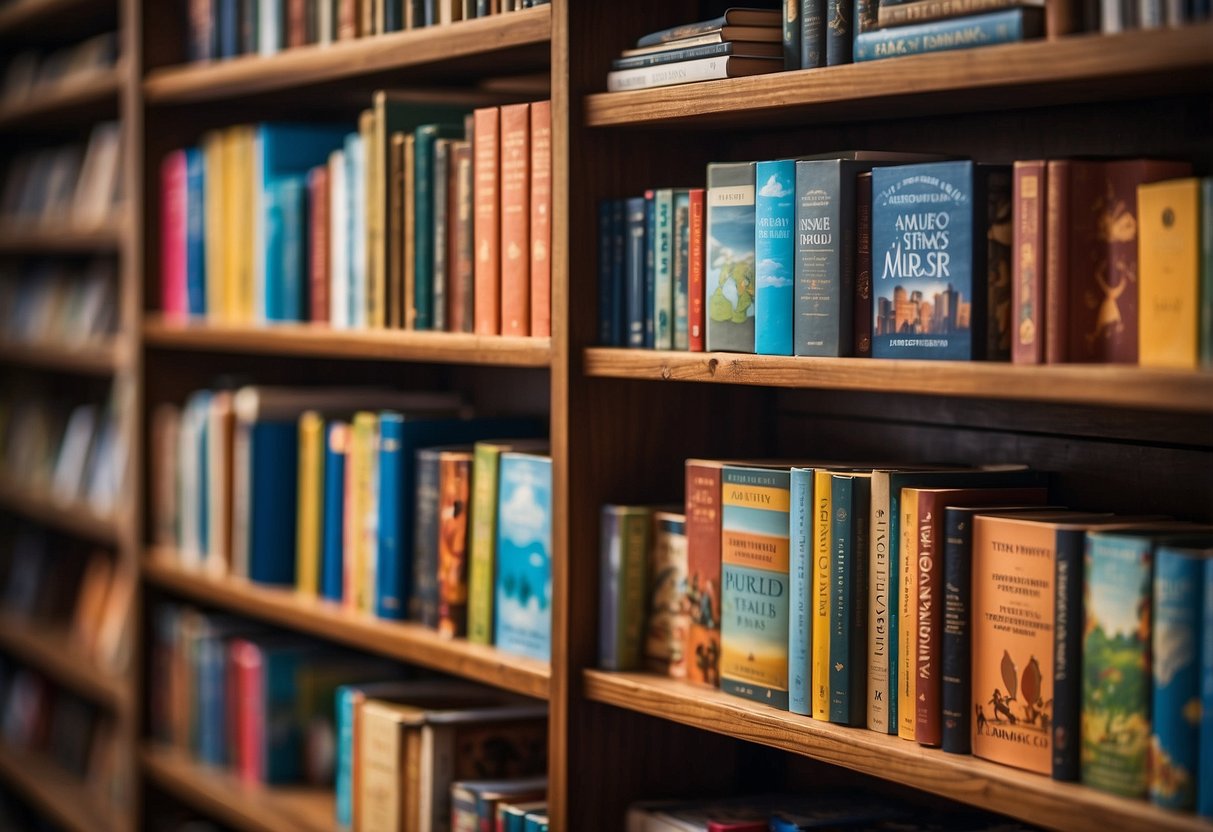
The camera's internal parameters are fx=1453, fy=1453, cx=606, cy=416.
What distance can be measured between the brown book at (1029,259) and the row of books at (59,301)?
7.78 ft

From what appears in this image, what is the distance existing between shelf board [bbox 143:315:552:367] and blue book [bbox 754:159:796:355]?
320 millimetres

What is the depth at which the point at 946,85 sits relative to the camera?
4.37 feet

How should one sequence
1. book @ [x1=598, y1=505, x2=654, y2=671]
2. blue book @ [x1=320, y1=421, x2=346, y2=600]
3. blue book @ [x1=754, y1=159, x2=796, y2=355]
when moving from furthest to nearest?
1. blue book @ [x1=320, y1=421, x2=346, y2=600]
2. book @ [x1=598, y1=505, x2=654, y2=671]
3. blue book @ [x1=754, y1=159, x2=796, y2=355]

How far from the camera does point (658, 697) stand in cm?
164

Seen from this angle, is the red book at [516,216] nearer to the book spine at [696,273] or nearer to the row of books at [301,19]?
the row of books at [301,19]

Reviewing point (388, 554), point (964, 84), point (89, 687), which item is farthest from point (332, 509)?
point (964, 84)

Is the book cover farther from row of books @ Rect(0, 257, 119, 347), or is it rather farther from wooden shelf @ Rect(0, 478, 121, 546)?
row of books @ Rect(0, 257, 119, 347)

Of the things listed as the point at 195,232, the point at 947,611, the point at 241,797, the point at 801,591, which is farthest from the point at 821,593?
the point at 195,232

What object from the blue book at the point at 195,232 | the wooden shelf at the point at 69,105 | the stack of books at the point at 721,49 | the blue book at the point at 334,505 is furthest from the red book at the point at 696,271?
the wooden shelf at the point at 69,105

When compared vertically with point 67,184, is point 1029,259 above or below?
below

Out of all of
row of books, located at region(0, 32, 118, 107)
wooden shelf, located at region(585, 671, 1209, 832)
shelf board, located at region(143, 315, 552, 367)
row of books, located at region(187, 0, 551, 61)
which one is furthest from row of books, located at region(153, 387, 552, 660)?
row of books, located at region(0, 32, 118, 107)

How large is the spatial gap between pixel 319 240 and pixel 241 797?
3.01ft

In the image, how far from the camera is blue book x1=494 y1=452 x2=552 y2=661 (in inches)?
71.5

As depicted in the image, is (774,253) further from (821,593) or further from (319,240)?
(319,240)
